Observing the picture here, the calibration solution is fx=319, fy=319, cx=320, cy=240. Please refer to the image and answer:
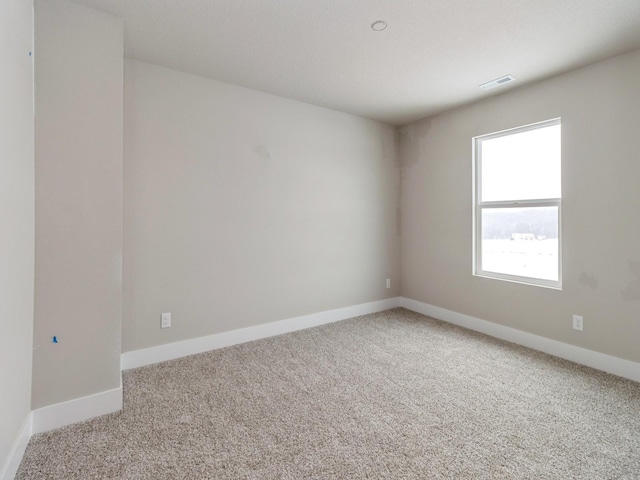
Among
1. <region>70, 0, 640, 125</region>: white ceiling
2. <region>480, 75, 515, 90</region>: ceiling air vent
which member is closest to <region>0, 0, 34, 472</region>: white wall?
<region>70, 0, 640, 125</region>: white ceiling

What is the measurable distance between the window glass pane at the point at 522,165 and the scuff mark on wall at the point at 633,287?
79 centimetres

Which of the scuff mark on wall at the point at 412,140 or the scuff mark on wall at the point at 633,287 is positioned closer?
the scuff mark on wall at the point at 633,287

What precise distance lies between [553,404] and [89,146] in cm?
338

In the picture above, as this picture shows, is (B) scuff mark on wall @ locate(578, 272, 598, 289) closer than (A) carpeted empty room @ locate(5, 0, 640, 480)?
No

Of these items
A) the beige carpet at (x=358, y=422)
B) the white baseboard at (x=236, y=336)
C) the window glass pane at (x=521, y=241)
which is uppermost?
the window glass pane at (x=521, y=241)

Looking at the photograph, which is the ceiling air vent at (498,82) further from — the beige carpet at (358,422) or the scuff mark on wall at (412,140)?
the beige carpet at (358,422)

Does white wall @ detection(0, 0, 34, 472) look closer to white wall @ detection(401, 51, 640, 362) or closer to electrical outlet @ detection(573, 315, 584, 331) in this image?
white wall @ detection(401, 51, 640, 362)

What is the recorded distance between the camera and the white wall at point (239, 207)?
265cm

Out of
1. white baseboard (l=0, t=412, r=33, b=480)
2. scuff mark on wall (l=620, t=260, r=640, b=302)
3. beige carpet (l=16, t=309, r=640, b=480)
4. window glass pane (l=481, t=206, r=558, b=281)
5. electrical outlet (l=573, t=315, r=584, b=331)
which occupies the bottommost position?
beige carpet (l=16, t=309, r=640, b=480)

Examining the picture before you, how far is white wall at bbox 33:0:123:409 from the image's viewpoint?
1.83 metres

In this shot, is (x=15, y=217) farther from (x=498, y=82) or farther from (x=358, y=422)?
(x=498, y=82)

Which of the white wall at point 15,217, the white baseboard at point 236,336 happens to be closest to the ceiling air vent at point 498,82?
the white baseboard at point 236,336

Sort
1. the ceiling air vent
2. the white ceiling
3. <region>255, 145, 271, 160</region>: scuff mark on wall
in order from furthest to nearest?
1. <region>255, 145, 271, 160</region>: scuff mark on wall
2. the ceiling air vent
3. the white ceiling

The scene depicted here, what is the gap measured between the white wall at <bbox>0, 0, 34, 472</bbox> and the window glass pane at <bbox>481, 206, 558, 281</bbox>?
3.83m
